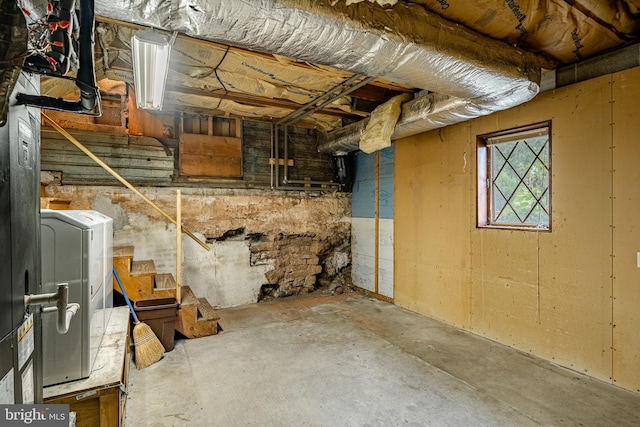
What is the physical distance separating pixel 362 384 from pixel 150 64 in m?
2.65

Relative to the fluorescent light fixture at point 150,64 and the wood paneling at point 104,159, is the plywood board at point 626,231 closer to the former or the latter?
the fluorescent light fixture at point 150,64

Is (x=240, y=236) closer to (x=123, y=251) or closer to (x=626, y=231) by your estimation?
(x=123, y=251)

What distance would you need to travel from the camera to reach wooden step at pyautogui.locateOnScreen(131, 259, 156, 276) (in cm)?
315

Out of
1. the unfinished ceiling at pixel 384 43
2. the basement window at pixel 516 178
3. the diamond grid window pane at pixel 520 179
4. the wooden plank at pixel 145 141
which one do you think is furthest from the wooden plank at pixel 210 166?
the diamond grid window pane at pixel 520 179

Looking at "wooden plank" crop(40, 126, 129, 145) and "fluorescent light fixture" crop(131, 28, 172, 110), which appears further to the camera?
"wooden plank" crop(40, 126, 129, 145)

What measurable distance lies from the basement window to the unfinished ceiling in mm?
533

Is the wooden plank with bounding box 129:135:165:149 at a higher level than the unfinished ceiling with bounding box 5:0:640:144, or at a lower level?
lower

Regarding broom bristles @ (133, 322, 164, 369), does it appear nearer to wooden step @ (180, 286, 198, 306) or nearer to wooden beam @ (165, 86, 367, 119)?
wooden step @ (180, 286, 198, 306)

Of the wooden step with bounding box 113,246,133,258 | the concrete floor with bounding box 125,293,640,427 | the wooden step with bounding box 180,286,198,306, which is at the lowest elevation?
the concrete floor with bounding box 125,293,640,427

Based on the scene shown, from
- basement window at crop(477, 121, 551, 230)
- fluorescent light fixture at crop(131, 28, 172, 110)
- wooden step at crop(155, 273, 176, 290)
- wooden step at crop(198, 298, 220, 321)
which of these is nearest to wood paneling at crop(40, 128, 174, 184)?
wooden step at crop(155, 273, 176, 290)

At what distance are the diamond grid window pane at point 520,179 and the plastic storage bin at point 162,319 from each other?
10.3 feet

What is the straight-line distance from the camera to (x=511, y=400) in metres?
2.10

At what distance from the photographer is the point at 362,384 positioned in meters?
2.29

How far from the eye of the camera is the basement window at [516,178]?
277cm
